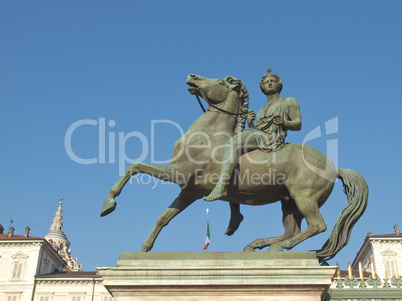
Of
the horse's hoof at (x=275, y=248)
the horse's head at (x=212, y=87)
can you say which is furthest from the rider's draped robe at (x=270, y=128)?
the horse's hoof at (x=275, y=248)

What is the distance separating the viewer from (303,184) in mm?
7449

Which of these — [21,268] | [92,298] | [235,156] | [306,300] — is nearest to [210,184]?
[235,156]

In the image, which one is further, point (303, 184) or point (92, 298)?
point (92, 298)

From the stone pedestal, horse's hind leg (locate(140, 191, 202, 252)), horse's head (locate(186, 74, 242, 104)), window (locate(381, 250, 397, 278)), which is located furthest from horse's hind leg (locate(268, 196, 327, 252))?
window (locate(381, 250, 397, 278))

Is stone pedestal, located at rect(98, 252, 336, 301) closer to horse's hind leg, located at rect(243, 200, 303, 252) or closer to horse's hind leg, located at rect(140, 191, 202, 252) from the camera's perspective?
horse's hind leg, located at rect(243, 200, 303, 252)

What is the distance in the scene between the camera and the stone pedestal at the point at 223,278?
634cm

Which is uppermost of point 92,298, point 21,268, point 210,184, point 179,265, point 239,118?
point 21,268

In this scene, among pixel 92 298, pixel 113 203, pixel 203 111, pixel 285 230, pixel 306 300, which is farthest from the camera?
pixel 92 298

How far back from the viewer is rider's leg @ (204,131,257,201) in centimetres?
729

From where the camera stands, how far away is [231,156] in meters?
7.52

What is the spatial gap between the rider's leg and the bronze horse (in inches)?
4.9

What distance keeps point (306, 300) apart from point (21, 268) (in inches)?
2056

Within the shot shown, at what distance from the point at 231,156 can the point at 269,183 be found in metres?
0.72

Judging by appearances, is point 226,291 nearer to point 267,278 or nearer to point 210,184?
point 267,278
